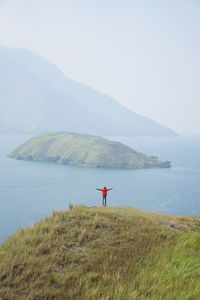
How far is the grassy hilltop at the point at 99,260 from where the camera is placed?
20.9ft

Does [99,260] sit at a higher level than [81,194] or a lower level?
higher

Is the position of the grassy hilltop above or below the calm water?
above

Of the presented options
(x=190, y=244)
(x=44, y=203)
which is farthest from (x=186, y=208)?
(x=190, y=244)

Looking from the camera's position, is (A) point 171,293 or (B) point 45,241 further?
(B) point 45,241

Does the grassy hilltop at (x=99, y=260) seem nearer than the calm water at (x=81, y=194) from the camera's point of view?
Yes

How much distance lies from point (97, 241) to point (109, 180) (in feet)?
587

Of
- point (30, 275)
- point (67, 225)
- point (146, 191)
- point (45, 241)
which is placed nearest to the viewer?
point (30, 275)

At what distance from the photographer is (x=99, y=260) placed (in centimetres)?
823

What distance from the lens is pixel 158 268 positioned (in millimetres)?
7609

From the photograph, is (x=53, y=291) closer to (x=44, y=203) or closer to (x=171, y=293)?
(x=171, y=293)

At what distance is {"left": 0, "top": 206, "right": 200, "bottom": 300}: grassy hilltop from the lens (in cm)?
636

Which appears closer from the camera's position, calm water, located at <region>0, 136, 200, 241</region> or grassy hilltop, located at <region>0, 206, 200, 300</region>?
grassy hilltop, located at <region>0, 206, 200, 300</region>

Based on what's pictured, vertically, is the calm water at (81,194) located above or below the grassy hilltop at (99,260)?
below

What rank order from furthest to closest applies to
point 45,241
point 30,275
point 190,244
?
point 190,244
point 45,241
point 30,275
